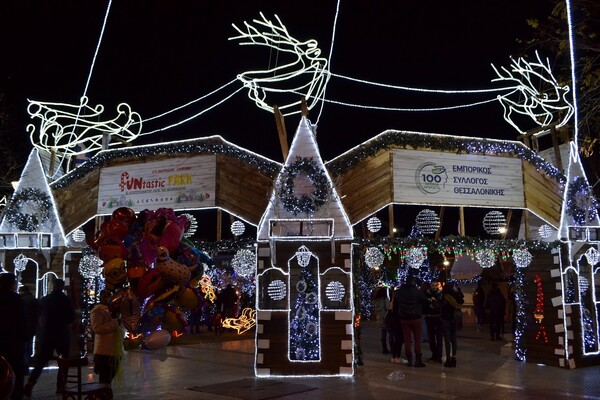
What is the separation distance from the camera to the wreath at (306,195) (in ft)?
34.1

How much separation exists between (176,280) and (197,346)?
26.9ft

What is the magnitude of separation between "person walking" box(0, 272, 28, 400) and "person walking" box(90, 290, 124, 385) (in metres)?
0.85

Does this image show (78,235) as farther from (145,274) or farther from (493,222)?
(493,222)

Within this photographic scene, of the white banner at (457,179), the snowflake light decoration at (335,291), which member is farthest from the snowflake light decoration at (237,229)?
the white banner at (457,179)

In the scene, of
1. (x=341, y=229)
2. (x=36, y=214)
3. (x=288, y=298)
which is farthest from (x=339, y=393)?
(x=36, y=214)

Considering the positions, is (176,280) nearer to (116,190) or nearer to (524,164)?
(116,190)

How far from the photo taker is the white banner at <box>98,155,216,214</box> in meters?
11.5

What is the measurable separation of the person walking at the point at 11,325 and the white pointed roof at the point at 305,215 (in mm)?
4423

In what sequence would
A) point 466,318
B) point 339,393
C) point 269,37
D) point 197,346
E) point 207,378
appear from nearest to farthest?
point 339,393, point 207,378, point 269,37, point 197,346, point 466,318

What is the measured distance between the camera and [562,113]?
12539 millimetres

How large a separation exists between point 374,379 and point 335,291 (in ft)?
5.48

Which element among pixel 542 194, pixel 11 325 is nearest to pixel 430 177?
pixel 542 194

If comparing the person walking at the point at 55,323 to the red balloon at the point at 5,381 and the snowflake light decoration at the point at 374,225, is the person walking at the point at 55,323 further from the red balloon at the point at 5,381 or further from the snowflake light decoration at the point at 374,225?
the snowflake light decoration at the point at 374,225

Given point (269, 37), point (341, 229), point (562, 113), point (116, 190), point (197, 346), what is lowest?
point (197, 346)
